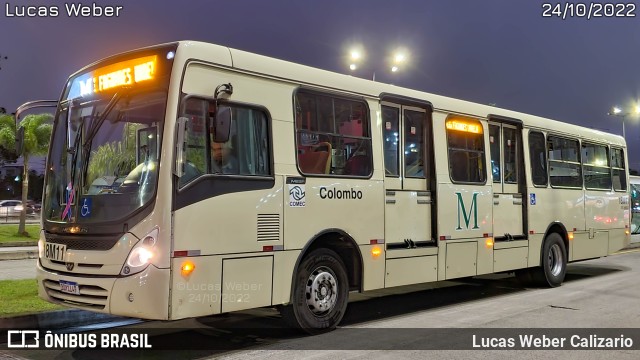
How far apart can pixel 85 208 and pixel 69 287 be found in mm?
836

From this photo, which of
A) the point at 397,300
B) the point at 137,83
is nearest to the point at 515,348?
the point at 397,300

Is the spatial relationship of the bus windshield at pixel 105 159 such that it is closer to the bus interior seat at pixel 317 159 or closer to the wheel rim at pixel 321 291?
the bus interior seat at pixel 317 159

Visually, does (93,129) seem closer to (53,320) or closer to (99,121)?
(99,121)

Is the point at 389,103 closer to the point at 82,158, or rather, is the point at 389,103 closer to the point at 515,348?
the point at 515,348

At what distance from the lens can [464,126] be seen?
9227 mm

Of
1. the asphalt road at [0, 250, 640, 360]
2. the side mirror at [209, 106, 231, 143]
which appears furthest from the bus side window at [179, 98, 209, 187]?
the asphalt road at [0, 250, 640, 360]

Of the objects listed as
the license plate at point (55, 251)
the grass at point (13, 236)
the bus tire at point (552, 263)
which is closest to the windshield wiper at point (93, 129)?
the license plate at point (55, 251)

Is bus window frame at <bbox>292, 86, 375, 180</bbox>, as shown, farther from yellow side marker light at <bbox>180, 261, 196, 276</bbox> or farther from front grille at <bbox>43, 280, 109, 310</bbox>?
front grille at <bbox>43, 280, 109, 310</bbox>

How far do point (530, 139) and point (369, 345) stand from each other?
6.44m

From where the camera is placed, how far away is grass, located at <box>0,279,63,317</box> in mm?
7359

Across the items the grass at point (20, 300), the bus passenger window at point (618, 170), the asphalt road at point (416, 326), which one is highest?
the bus passenger window at point (618, 170)

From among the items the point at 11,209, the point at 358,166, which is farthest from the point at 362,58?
the point at 11,209

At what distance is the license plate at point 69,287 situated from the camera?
5.65 m

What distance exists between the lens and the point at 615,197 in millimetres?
13602
